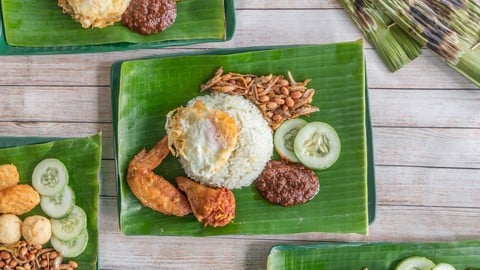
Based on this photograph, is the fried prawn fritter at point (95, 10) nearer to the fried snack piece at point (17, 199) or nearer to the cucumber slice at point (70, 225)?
the fried snack piece at point (17, 199)

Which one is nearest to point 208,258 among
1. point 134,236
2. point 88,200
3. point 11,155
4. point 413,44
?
point 134,236

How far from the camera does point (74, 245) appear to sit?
4.58 m

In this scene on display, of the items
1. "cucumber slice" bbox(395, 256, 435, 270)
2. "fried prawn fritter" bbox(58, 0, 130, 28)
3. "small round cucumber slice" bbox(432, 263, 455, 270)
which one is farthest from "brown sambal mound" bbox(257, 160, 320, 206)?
"fried prawn fritter" bbox(58, 0, 130, 28)

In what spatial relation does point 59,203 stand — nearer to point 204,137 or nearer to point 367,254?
point 204,137

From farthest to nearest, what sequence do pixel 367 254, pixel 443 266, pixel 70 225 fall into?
pixel 70 225 < pixel 367 254 < pixel 443 266

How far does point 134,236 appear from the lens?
472 centimetres

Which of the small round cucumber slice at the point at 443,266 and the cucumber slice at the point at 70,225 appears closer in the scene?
the small round cucumber slice at the point at 443,266

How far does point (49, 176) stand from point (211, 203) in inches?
51.7

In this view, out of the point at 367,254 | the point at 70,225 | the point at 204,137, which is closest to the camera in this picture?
the point at 204,137

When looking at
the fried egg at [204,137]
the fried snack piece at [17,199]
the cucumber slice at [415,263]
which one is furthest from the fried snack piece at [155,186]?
the cucumber slice at [415,263]

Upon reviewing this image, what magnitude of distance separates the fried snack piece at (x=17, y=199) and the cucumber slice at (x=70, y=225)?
23 centimetres

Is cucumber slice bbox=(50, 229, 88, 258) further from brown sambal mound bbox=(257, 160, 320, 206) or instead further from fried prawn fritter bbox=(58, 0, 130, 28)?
fried prawn fritter bbox=(58, 0, 130, 28)

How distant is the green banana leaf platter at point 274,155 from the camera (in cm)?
435

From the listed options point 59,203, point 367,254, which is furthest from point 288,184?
point 59,203
